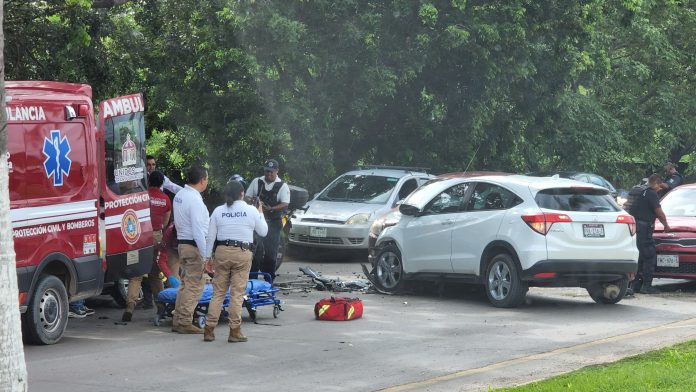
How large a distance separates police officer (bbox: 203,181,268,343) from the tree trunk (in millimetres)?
4768

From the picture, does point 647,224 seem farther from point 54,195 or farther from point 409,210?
point 54,195

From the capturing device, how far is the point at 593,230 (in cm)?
1452

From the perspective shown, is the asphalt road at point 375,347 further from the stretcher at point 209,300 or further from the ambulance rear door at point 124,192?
the ambulance rear door at point 124,192

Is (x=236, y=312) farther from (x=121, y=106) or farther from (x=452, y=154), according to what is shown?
(x=452, y=154)

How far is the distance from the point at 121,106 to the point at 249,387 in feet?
18.2

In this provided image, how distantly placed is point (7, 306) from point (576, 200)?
29.9 feet

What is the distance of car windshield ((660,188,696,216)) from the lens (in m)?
18.1

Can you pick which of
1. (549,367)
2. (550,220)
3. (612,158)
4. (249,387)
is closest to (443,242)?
(550,220)

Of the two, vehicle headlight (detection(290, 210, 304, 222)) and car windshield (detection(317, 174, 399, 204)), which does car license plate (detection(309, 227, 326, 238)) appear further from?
car windshield (detection(317, 174, 399, 204))

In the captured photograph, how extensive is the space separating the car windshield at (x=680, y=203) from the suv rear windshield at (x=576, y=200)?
11.5 feet

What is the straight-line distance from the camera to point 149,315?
14461mm

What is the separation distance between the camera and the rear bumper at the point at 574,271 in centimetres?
1423

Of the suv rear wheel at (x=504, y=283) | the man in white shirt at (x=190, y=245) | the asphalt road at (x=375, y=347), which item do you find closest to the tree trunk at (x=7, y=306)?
the asphalt road at (x=375, y=347)

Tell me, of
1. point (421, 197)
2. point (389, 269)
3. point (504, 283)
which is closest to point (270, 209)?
point (389, 269)
